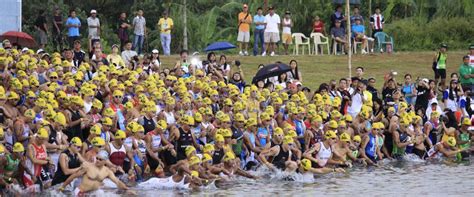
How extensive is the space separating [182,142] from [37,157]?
3.43 meters

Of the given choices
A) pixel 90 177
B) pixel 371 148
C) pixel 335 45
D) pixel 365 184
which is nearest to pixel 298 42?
pixel 335 45

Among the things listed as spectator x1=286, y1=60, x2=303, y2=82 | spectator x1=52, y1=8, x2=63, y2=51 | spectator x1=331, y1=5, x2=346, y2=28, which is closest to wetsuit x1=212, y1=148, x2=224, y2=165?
spectator x1=286, y1=60, x2=303, y2=82

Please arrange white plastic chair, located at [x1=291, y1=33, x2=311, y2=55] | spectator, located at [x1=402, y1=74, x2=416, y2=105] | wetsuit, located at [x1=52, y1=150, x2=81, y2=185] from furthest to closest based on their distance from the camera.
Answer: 1. white plastic chair, located at [x1=291, y1=33, x2=311, y2=55]
2. spectator, located at [x1=402, y1=74, x2=416, y2=105]
3. wetsuit, located at [x1=52, y1=150, x2=81, y2=185]

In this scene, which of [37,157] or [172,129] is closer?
[37,157]

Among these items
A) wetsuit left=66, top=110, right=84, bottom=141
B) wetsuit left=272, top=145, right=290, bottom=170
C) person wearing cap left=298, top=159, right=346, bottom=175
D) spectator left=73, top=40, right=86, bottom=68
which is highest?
spectator left=73, top=40, right=86, bottom=68

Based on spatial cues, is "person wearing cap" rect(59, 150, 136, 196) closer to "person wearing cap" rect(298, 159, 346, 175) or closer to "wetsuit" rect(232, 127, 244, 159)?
"wetsuit" rect(232, 127, 244, 159)

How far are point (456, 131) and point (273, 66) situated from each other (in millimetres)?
4474

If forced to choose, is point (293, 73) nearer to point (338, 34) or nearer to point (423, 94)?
point (423, 94)

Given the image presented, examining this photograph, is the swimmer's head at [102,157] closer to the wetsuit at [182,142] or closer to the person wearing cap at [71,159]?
the person wearing cap at [71,159]

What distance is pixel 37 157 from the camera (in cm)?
2017

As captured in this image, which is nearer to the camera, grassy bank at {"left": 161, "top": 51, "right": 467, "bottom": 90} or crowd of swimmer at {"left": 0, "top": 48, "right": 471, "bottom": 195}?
crowd of swimmer at {"left": 0, "top": 48, "right": 471, "bottom": 195}

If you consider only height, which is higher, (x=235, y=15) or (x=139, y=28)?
(x=235, y=15)

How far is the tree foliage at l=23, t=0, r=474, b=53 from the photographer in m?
42.5

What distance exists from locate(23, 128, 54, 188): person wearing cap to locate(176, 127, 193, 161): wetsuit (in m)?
3.00
